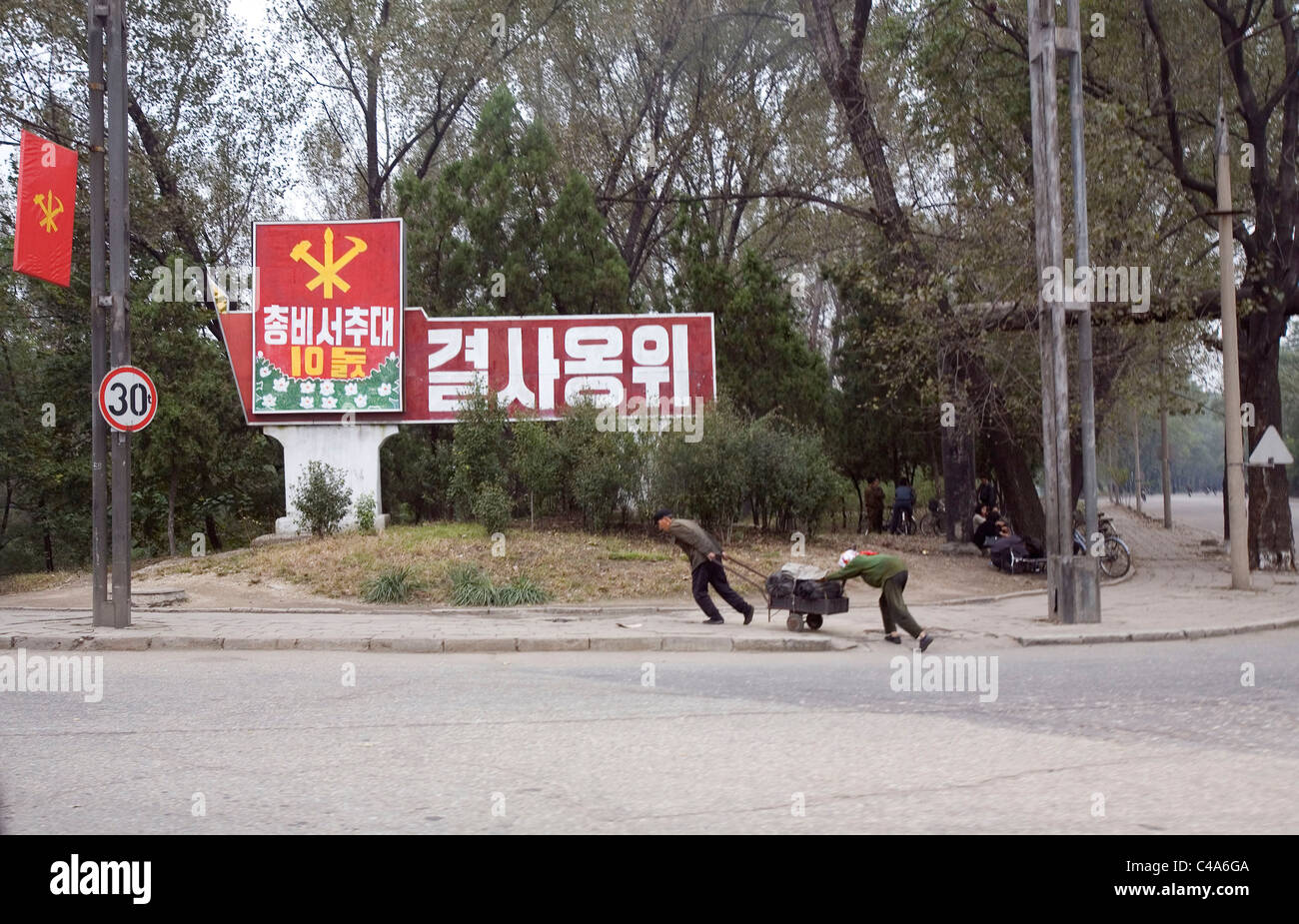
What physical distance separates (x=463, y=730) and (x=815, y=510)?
47.7 feet

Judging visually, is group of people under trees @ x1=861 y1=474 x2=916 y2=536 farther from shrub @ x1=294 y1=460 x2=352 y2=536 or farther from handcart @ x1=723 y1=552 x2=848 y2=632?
handcart @ x1=723 y1=552 x2=848 y2=632

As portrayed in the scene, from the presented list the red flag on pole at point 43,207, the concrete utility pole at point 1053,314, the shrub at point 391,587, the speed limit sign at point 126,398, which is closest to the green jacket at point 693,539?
the concrete utility pole at point 1053,314

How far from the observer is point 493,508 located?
20734mm

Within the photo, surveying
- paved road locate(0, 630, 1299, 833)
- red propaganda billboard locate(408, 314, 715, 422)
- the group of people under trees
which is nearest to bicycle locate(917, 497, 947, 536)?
the group of people under trees

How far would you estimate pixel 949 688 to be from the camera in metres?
10.3

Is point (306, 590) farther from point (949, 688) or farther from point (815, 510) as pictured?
point (949, 688)

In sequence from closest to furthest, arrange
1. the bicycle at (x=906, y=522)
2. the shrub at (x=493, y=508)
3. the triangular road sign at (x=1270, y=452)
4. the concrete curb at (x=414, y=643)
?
1. the concrete curb at (x=414, y=643)
2. the triangular road sign at (x=1270, y=452)
3. the shrub at (x=493, y=508)
4. the bicycle at (x=906, y=522)

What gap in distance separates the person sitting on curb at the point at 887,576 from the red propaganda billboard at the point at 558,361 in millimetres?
10289

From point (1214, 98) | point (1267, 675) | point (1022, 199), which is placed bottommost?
point (1267, 675)

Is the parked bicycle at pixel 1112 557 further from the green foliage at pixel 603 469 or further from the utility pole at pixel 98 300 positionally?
the utility pole at pixel 98 300

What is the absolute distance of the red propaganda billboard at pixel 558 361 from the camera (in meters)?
23.3

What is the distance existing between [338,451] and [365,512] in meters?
1.28

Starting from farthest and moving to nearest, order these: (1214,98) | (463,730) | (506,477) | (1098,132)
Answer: (1214,98) < (506,477) < (1098,132) < (463,730)
